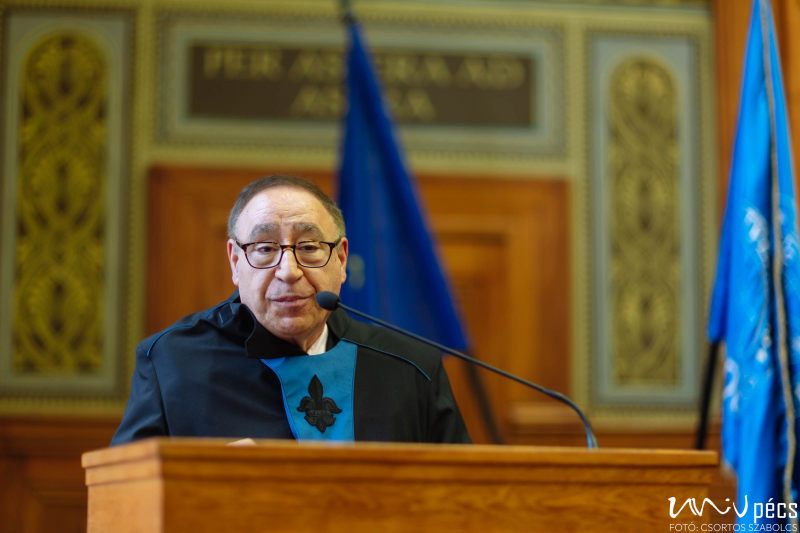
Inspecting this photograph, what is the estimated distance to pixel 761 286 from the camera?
2768 mm

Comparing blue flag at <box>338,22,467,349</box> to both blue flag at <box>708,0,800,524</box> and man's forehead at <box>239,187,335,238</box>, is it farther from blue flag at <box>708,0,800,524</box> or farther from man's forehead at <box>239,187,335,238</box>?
man's forehead at <box>239,187,335,238</box>

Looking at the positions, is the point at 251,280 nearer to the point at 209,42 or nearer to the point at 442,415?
the point at 442,415

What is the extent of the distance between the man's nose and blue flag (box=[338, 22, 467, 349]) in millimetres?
1418

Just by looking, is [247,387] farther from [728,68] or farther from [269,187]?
[728,68]

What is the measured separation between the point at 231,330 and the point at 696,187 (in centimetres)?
319

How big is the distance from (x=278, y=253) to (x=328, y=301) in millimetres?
240

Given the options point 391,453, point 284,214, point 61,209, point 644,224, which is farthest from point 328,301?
point 644,224

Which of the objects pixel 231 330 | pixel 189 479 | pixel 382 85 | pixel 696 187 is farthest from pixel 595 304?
pixel 189 479

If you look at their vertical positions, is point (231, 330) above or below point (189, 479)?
above

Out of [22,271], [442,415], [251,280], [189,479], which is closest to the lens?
[189,479]

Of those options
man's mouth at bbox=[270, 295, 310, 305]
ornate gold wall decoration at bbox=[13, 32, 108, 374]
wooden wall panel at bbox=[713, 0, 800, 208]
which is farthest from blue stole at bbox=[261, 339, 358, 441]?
wooden wall panel at bbox=[713, 0, 800, 208]

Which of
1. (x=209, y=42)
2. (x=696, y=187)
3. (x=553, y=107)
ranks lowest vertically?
(x=696, y=187)

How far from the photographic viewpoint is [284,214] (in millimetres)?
2068

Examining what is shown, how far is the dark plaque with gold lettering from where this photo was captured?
14.4ft
